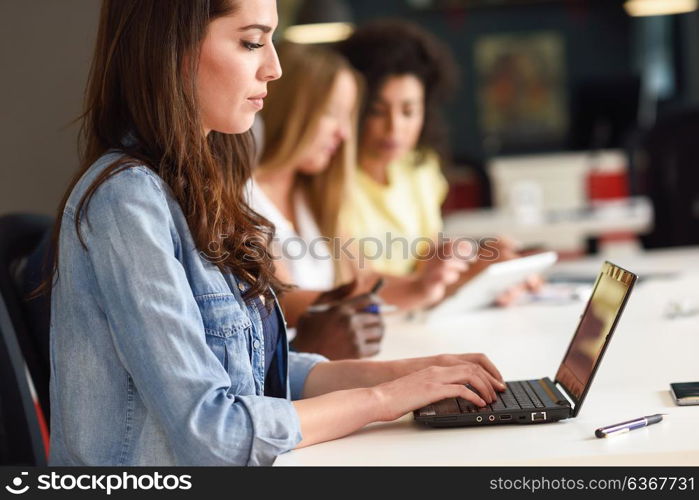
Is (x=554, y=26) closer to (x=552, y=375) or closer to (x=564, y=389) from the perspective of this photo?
(x=552, y=375)

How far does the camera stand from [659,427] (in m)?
1.13

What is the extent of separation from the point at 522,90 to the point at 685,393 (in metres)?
7.52

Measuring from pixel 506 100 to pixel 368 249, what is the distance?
19.5 ft

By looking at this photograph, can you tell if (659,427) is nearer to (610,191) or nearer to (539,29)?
(610,191)

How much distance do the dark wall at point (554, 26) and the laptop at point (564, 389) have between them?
7145mm

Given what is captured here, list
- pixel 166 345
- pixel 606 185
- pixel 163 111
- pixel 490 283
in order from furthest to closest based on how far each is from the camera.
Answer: pixel 606 185, pixel 490 283, pixel 163 111, pixel 166 345

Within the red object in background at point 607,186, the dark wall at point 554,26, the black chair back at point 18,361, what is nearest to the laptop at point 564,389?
the black chair back at point 18,361

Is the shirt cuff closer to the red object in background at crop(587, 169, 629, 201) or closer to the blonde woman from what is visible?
the blonde woman

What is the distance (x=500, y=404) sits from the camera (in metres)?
1.21

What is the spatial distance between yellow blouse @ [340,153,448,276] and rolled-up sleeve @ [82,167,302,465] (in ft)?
5.04

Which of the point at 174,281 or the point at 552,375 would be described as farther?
the point at 552,375

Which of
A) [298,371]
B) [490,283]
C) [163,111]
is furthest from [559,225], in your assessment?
[163,111]

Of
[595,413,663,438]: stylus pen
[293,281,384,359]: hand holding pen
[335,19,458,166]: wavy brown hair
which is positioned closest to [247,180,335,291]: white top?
[293,281,384,359]: hand holding pen

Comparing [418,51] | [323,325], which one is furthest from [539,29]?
[323,325]
